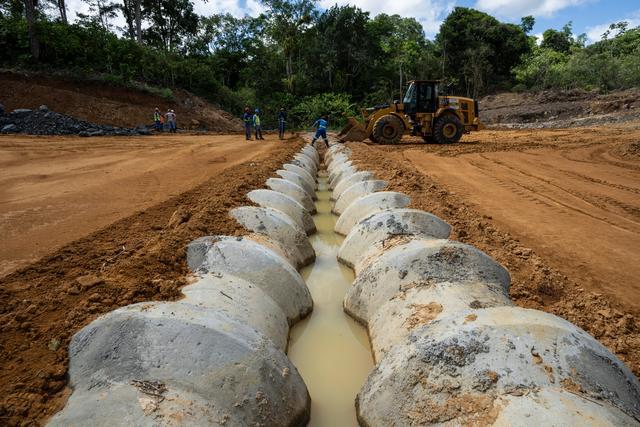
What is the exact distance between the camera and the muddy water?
2.87 meters

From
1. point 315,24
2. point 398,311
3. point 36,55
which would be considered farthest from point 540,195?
point 315,24

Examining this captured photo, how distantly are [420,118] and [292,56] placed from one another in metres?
22.2

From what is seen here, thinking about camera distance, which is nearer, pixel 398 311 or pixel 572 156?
pixel 398 311

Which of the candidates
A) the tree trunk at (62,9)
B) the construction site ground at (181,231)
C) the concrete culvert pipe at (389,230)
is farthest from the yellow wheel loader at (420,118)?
the tree trunk at (62,9)

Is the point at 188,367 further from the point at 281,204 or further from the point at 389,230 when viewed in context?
the point at 281,204

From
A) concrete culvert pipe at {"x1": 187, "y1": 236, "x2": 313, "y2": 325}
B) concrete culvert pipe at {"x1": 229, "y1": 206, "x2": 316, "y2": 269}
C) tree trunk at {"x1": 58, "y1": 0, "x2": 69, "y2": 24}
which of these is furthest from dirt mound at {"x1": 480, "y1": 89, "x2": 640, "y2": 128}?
tree trunk at {"x1": 58, "y1": 0, "x2": 69, "y2": 24}

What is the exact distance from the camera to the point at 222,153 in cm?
1302

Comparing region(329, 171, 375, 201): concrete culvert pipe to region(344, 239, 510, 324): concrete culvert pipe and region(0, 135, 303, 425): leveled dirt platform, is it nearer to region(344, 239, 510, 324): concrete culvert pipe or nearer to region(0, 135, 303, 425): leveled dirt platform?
region(0, 135, 303, 425): leveled dirt platform

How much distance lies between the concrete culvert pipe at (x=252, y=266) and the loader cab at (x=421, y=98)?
12.3 m

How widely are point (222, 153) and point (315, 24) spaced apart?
23862 millimetres

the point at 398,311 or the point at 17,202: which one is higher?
the point at 17,202

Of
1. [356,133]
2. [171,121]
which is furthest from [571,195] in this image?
[171,121]

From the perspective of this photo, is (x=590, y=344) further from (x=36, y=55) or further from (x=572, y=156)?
(x=36, y=55)

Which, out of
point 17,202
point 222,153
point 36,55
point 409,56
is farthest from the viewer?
point 409,56
